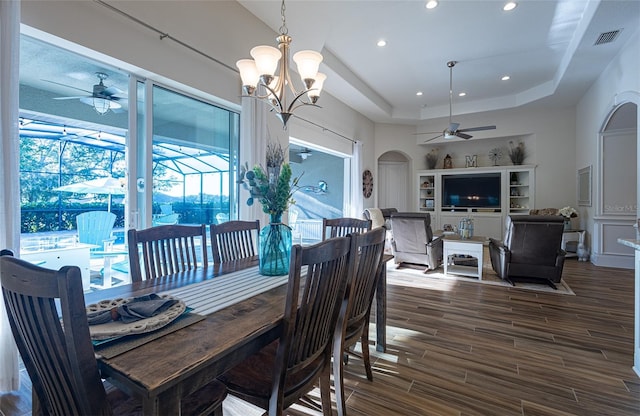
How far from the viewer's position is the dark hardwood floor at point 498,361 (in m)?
1.80

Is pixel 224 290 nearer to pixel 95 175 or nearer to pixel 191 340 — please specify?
pixel 191 340

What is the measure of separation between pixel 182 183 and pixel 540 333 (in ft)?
12.5

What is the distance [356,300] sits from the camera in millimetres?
1779

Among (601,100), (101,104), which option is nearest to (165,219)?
(101,104)

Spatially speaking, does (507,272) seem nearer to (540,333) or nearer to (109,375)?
(540,333)

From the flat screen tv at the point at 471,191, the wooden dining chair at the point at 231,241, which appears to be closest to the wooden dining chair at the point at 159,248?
the wooden dining chair at the point at 231,241

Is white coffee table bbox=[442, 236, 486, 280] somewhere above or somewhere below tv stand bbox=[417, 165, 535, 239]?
below

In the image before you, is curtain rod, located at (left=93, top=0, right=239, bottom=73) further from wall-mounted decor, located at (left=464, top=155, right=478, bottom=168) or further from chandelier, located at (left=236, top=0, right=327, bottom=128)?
wall-mounted decor, located at (left=464, top=155, right=478, bottom=168)

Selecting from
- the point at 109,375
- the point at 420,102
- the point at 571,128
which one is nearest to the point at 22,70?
the point at 109,375

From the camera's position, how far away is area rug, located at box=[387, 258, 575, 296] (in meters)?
4.09

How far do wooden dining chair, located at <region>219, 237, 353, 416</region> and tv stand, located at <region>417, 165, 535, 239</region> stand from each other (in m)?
7.74

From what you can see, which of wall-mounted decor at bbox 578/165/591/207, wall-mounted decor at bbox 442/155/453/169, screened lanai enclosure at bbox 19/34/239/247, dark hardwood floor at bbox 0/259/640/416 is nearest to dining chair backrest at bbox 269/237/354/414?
dark hardwood floor at bbox 0/259/640/416

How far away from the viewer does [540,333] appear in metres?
2.75

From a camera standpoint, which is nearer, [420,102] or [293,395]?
[293,395]
